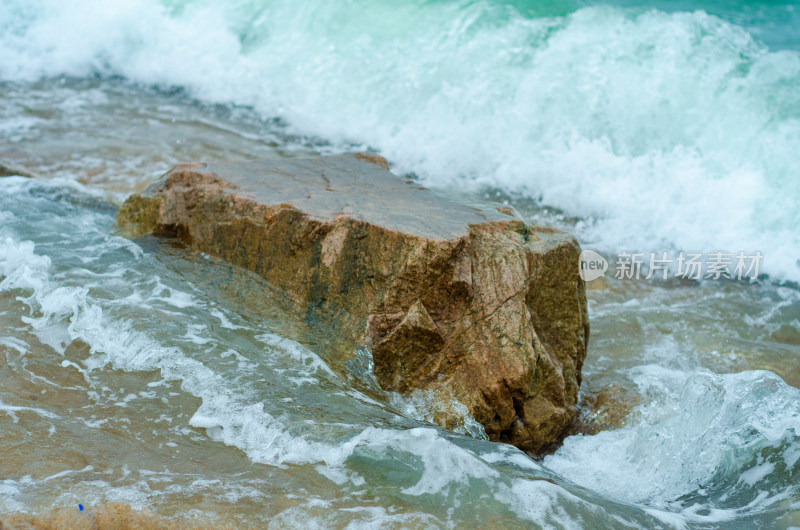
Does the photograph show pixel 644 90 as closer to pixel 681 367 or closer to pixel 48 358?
pixel 681 367

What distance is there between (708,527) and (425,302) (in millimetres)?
1394

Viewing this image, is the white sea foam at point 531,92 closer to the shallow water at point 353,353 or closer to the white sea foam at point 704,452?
the shallow water at point 353,353

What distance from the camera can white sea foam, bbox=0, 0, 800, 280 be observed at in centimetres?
623

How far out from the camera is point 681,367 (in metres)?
4.01

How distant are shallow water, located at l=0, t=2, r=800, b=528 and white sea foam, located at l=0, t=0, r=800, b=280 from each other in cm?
3

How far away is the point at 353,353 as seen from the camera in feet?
9.97

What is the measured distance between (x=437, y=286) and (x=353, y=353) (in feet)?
1.58

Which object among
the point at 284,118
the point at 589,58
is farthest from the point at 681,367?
the point at 284,118

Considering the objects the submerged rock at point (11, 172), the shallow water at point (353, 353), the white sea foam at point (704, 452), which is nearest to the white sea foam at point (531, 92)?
the shallow water at point (353, 353)

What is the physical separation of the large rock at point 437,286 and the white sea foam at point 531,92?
264 cm

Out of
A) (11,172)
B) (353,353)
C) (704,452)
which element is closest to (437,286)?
(353,353)

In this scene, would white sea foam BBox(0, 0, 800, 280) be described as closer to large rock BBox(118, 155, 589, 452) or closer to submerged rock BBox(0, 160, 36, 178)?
large rock BBox(118, 155, 589, 452)

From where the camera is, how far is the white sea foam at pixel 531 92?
6.23m

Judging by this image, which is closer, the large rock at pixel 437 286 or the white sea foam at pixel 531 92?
the large rock at pixel 437 286
